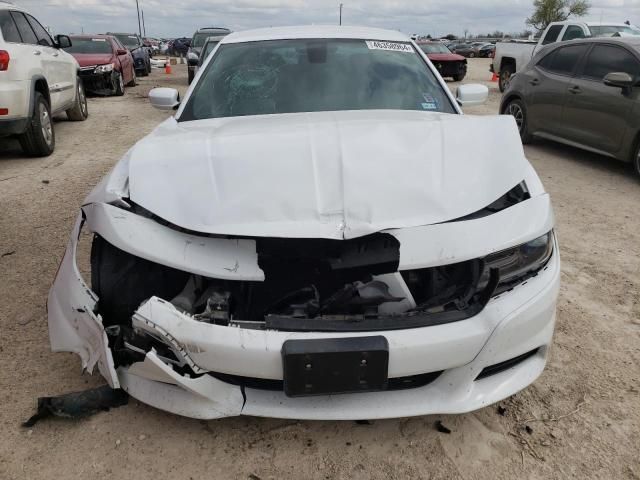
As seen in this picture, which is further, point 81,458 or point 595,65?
point 595,65

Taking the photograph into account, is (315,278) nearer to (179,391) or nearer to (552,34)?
(179,391)

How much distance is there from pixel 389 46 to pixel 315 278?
2073 mm

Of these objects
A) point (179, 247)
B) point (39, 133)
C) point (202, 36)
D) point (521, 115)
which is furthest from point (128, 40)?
point (179, 247)

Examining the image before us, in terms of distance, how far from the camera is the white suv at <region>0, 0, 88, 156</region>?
5.75 meters

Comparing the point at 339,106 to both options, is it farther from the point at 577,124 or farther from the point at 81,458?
the point at 577,124

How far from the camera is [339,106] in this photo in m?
3.05

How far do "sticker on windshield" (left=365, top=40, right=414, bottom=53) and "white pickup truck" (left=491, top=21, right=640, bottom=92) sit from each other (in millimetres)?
7165

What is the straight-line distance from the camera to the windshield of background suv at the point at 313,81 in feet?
10.1

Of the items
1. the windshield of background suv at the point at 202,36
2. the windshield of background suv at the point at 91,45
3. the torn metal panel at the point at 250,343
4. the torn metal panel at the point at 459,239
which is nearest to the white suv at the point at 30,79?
the torn metal panel at the point at 250,343

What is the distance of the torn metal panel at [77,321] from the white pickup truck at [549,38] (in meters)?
9.47

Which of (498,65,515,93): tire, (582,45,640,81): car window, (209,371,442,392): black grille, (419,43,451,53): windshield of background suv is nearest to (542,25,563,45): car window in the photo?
(498,65,515,93): tire

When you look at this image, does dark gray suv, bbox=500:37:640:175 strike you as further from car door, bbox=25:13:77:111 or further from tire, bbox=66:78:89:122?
tire, bbox=66:78:89:122

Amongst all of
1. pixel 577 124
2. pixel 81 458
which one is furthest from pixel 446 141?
pixel 577 124

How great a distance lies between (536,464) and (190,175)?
173 centimetres
